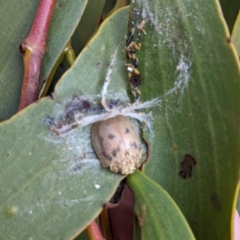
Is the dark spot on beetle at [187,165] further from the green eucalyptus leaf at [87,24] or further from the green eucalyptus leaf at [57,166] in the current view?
the green eucalyptus leaf at [87,24]

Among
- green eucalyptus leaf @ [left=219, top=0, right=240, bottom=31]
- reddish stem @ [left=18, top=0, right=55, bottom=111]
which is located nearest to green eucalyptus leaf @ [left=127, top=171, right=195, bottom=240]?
reddish stem @ [left=18, top=0, right=55, bottom=111]

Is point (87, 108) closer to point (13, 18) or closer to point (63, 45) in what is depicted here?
point (63, 45)

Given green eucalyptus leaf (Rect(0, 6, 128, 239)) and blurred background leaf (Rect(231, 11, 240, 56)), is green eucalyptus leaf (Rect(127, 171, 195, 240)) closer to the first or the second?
green eucalyptus leaf (Rect(0, 6, 128, 239))

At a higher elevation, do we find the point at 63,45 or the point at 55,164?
the point at 63,45

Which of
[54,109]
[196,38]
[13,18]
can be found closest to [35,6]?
[13,18]

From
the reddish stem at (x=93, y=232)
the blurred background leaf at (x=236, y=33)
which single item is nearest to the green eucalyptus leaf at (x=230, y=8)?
the blurred background leaf at (x=236, y=33)

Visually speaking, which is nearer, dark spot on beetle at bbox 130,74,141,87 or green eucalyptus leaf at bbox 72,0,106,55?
dark spot on beetle at bbox 130,74,141,87

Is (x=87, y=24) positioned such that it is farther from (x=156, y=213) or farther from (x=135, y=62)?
(x=156, y=213)
